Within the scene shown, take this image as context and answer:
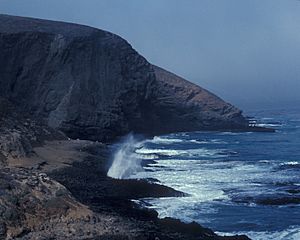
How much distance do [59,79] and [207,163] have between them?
24586 mm

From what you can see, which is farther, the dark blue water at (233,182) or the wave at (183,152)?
the wave at (183,152)

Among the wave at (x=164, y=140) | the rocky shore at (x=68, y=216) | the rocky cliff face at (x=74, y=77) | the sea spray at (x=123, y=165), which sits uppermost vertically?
the rocky cliff face at (x=74, y=77)

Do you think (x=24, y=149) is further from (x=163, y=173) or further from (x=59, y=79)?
(x=59, y=79)

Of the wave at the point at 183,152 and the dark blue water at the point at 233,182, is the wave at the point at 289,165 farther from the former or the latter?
the wave at the point at 183,152

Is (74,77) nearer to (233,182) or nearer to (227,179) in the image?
(227,179)

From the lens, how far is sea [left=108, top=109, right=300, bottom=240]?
26.8 meters

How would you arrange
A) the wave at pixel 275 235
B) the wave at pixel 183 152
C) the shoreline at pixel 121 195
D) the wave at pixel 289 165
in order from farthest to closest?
the wave at pixel 183 152 < the wave at pixel 289 165 < the wave at pixel 275 235 < the shoreline at pixel 121 195

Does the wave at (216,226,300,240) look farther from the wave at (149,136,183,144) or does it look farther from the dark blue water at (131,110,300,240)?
the wave at (149,136,183,144)

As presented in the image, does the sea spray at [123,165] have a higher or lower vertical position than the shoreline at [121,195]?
higher

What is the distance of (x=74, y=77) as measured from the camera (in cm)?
6531

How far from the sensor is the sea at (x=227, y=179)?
2677 centimetres

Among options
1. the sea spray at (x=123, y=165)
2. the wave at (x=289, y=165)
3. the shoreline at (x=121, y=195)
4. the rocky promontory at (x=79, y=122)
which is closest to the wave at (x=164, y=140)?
the rocky promontory at (x=79, y=122)

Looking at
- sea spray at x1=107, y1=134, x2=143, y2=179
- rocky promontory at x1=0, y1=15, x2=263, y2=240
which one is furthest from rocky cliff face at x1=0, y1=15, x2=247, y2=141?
sea spray at x1=107, y1=134, x2=143, y2=179

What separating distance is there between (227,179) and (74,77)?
103 feet
